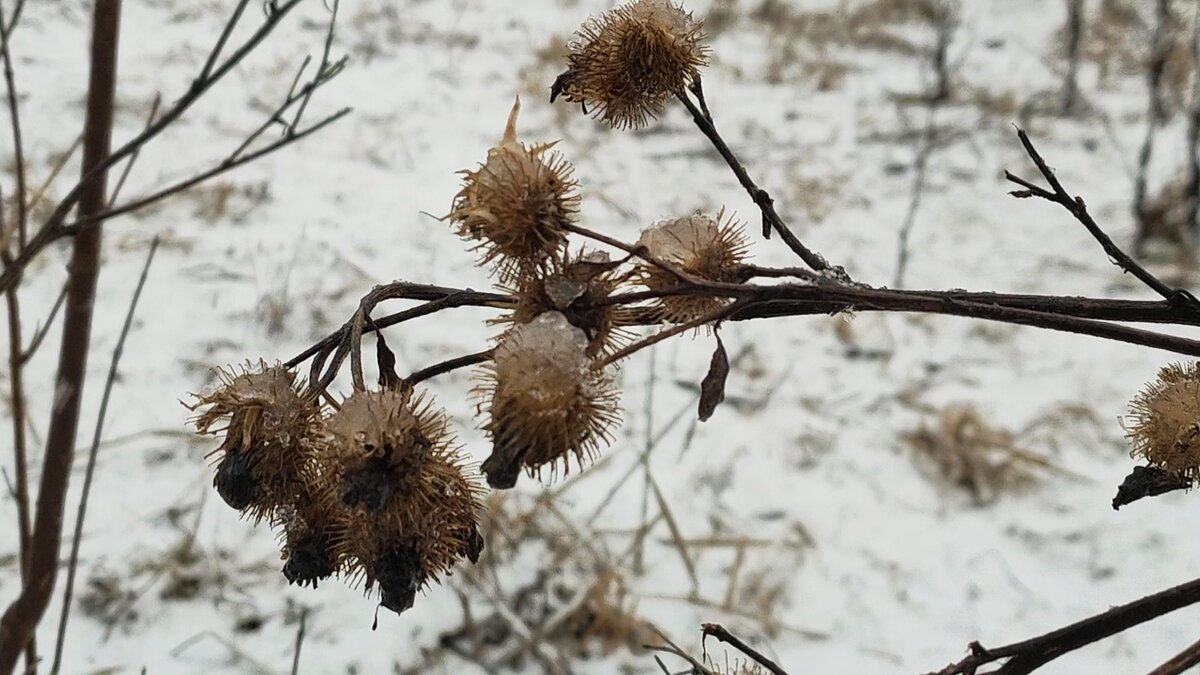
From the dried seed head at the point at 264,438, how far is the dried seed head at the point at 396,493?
39 millimetres

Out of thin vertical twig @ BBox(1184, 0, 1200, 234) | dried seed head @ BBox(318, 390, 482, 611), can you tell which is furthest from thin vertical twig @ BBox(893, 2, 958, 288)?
dried seed head @ BBox(318, 390, 482, 611)

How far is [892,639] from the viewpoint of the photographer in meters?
1.89

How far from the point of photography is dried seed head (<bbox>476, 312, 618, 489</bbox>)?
0.54 m

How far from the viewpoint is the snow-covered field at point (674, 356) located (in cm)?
186

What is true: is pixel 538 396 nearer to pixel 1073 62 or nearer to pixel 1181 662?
pixel 1181 662

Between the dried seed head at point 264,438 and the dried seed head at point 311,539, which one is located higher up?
the dried seed head at point 264,438

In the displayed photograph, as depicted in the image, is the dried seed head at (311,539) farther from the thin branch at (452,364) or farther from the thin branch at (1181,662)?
the thin branch at (1181,662)

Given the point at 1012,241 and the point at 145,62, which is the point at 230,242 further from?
the point at 1012,241

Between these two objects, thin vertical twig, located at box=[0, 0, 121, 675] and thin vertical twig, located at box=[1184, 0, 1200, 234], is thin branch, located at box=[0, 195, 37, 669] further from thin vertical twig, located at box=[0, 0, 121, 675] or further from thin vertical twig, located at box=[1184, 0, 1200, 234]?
thin vertical twig, located at box=[1184, 0, 1200, 234]

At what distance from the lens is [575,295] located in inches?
22.1

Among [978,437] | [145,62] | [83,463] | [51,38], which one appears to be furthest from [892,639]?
[51,38]

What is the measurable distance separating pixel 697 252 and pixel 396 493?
255 mm

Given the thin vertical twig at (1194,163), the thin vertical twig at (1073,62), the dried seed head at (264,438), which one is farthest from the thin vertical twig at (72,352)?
the thin vertical twig at (1073,62)

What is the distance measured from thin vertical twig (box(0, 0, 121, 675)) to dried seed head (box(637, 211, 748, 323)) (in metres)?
0.65
